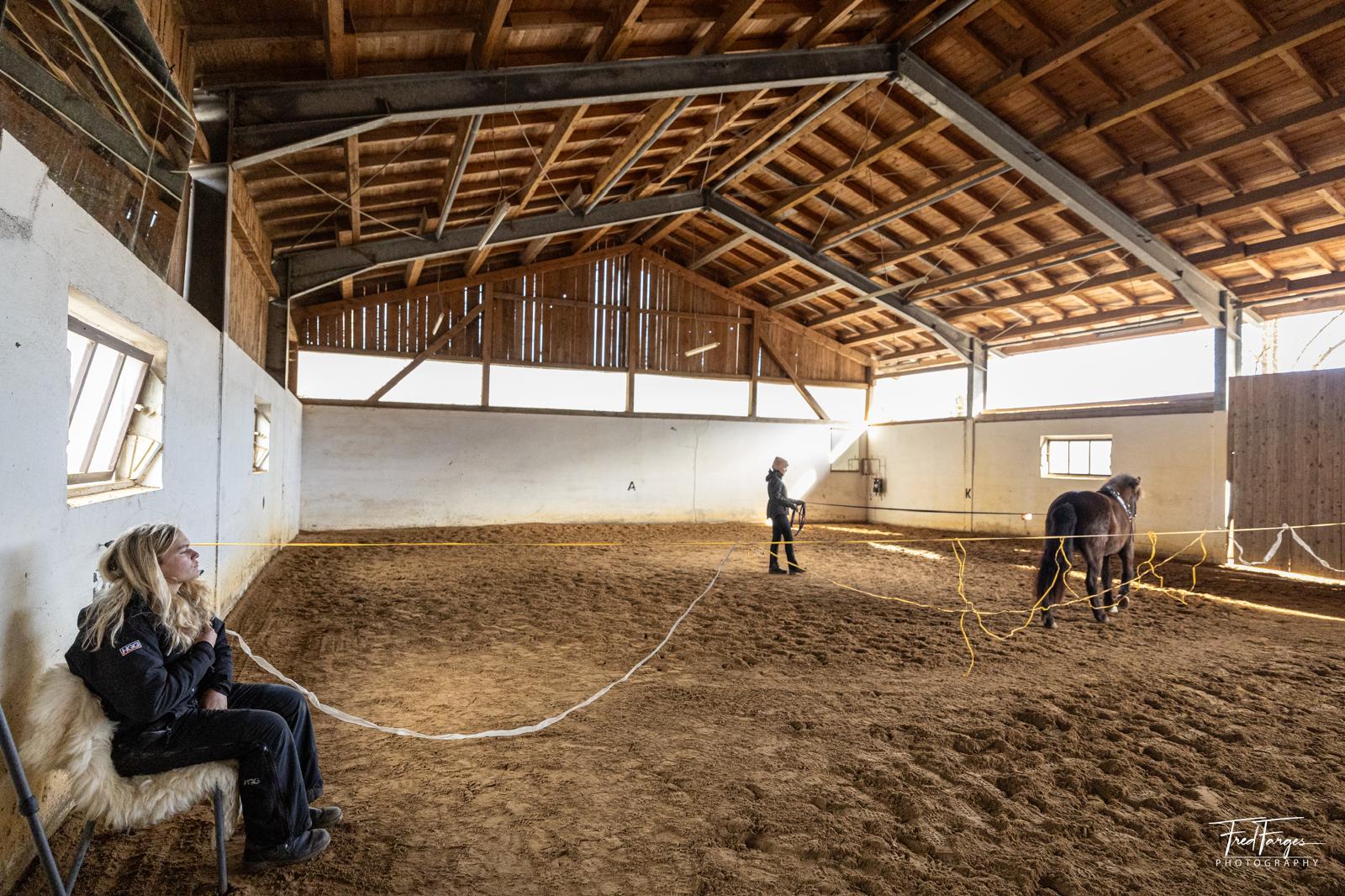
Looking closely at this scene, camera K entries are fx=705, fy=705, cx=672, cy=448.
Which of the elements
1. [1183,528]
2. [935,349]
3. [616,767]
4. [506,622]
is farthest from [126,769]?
[935,349]

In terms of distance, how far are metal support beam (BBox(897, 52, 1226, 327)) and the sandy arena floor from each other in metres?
5.15

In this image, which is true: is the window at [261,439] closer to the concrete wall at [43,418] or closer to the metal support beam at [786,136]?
the concrete wall at [43,418]

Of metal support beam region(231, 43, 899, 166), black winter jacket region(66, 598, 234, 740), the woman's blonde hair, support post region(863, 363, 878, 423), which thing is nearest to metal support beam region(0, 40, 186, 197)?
metal support beam region(231, 43, 899, 166)

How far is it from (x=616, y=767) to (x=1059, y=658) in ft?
11.6

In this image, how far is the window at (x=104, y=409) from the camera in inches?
126

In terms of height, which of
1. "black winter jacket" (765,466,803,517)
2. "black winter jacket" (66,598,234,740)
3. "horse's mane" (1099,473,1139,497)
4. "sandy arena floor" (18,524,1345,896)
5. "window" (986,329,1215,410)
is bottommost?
"sandy arena floor" (18,524,1345,896)

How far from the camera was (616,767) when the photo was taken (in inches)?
123

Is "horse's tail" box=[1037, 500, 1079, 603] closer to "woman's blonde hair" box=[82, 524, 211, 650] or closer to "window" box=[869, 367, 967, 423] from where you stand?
"woman's blonde hair" box=[82, 524, 211, 650]

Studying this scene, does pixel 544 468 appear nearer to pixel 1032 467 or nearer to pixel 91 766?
pixel 1032 467

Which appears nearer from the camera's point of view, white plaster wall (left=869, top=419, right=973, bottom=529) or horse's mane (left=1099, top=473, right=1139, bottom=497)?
horse's mane (left=1099, top=473, right=1139, bottom=497)

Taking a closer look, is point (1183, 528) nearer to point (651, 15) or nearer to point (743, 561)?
point (743, 561)

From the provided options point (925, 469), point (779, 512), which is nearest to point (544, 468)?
point (779, 512)

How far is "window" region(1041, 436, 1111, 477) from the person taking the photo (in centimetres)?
1180

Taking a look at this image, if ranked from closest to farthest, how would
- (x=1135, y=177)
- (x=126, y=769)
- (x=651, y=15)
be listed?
(x=126, y=769)
(x=651, y=15)
(x=1135, y=177)
